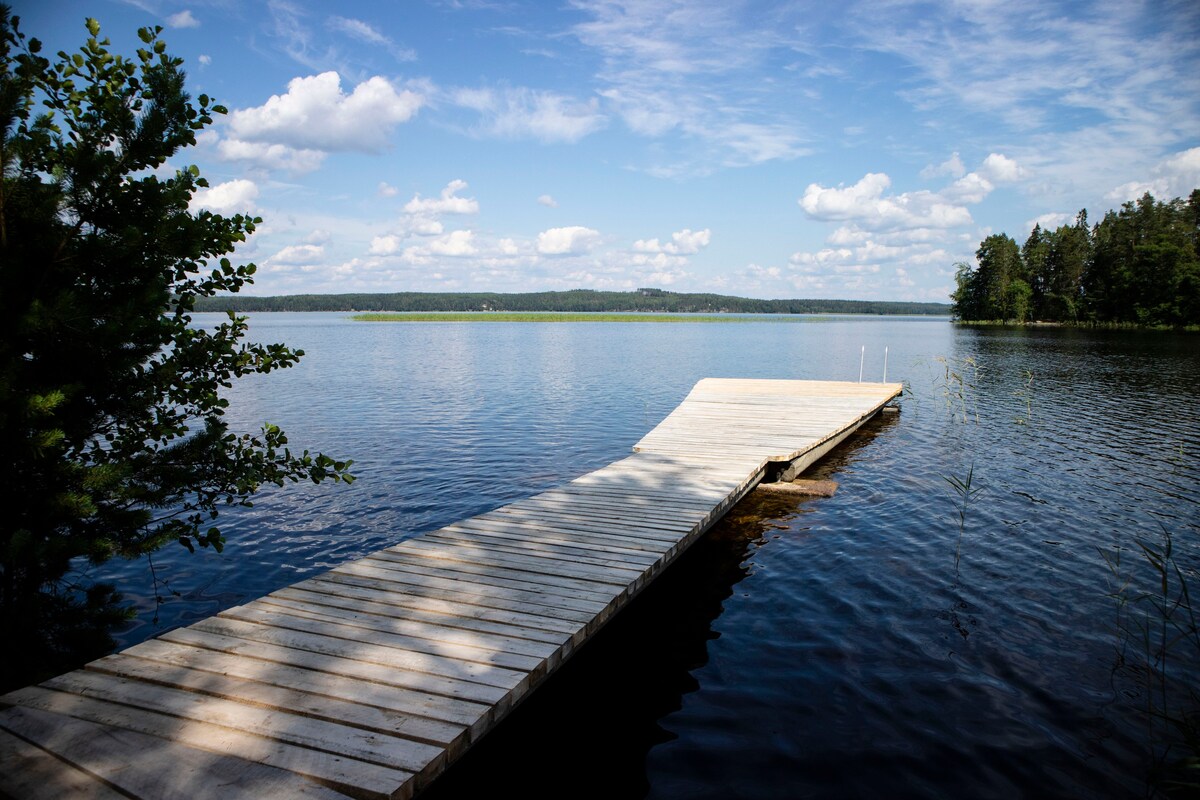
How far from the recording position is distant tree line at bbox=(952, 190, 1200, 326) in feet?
207

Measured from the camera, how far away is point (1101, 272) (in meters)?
74.4

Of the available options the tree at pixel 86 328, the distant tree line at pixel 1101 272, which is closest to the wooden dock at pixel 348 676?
the tree at pixel 86 328

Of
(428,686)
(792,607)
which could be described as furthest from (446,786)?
(792,607)

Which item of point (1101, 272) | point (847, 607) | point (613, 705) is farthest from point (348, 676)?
point (1101, 272)

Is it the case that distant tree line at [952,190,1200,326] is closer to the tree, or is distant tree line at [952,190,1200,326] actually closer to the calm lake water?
the calm lake water

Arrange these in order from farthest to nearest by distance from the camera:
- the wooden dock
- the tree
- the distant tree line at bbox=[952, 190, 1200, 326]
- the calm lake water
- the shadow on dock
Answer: the distant tree line at bbox=[952, 190, 1200, 326] < the calm lake water < the shadow on dock < the tree < the wooden dock

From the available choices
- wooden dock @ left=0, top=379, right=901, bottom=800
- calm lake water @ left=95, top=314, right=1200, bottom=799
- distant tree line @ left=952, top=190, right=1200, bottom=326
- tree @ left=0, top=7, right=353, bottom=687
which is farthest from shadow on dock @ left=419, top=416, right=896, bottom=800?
distant tree line @ left=952, top=190, right=1200, bottom=326

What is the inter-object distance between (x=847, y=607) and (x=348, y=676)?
5.23 m

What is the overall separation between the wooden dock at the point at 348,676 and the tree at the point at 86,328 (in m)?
0.71

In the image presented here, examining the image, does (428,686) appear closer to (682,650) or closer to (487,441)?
(682,650)

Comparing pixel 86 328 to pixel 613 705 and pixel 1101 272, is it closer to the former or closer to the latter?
pixel 613 705

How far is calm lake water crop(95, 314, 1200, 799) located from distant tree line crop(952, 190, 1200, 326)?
61.6m

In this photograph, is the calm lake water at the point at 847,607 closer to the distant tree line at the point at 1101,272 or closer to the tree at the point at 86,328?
the tree at the point at 86,328

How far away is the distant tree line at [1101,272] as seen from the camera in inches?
2488
